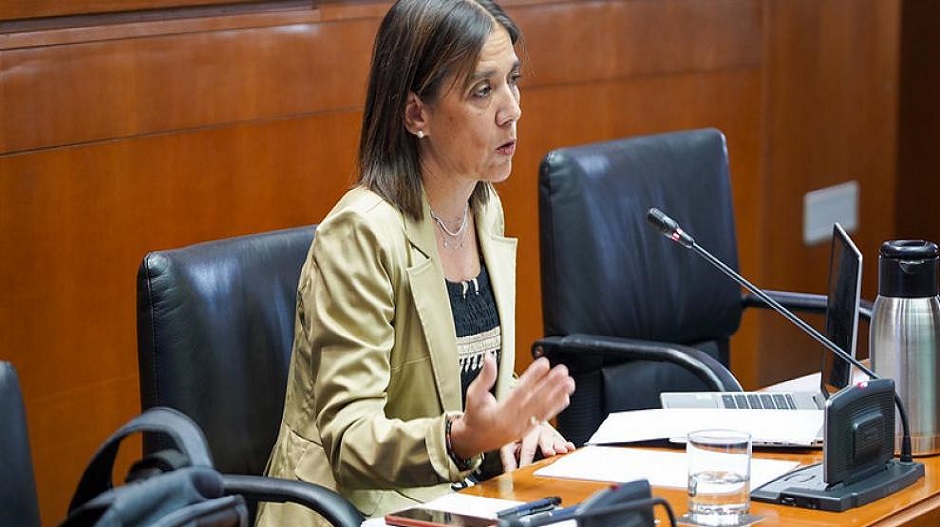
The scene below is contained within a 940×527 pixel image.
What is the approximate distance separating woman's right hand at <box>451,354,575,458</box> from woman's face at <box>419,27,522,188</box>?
0.52 m

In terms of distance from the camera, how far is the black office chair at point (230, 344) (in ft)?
7.50

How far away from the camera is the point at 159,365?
2.29 metres

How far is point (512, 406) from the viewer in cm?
207

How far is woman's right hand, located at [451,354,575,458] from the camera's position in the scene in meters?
2.04

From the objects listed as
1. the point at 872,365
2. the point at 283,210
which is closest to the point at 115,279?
the point at 283,210

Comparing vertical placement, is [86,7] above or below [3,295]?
above

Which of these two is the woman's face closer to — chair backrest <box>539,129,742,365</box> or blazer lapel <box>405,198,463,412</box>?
blazer lapel <box>405,198,463,412</box>

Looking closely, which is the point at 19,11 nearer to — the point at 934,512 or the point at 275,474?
the point at 275,474

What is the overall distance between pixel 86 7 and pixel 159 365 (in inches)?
41.1

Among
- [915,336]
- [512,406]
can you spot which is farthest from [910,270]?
[512,406]

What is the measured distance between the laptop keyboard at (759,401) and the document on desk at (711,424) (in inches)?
1.4

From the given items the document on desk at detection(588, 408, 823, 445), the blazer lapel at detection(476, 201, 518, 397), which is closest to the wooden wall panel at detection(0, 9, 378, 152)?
the blazer lapel at detection(476, 201, 518, 397)

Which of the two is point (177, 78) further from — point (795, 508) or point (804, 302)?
point (795, 508)

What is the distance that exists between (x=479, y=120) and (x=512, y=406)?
0.61 m
